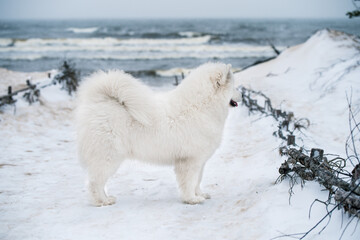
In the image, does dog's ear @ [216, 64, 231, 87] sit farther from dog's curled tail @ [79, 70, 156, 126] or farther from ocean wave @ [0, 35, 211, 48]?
ocean wave @ [0, 35, 211, 48]

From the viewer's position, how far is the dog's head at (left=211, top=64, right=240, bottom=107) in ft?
13.0

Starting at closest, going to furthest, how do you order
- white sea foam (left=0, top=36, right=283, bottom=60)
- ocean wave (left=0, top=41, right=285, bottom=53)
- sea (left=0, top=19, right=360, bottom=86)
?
sea (left=0, top=19, right=360, bottom=86) < white sea foam (left=0, top=36, right=283, bottom=60) < ocean wave (left=0, top=41, right=285, bottom=53)

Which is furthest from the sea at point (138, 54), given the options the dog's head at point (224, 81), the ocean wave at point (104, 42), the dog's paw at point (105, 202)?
the dog's paw at point (105, 202)

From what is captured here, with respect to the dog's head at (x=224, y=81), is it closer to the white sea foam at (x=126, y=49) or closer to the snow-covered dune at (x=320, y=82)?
the snow-covered dune at (x=320, y=82)

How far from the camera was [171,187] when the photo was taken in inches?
191

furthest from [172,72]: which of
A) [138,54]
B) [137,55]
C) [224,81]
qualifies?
[224,81]

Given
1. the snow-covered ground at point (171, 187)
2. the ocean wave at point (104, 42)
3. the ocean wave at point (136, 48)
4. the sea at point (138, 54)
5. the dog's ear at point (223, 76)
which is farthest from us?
the ocean wave at point (104, 42)

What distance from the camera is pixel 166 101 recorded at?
411 centimetres

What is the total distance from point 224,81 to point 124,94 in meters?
1.26

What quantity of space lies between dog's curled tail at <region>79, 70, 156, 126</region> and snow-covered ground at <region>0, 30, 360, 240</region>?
A: 120 centimetres

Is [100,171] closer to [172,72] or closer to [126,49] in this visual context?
[172,72]

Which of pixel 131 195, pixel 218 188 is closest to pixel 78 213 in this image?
pixel 131 195

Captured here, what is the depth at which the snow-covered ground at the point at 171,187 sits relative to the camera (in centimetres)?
318

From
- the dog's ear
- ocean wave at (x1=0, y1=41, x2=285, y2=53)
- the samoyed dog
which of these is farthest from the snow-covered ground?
ocean wave at (x1=0, y1=41, x2=285, y2=53)
